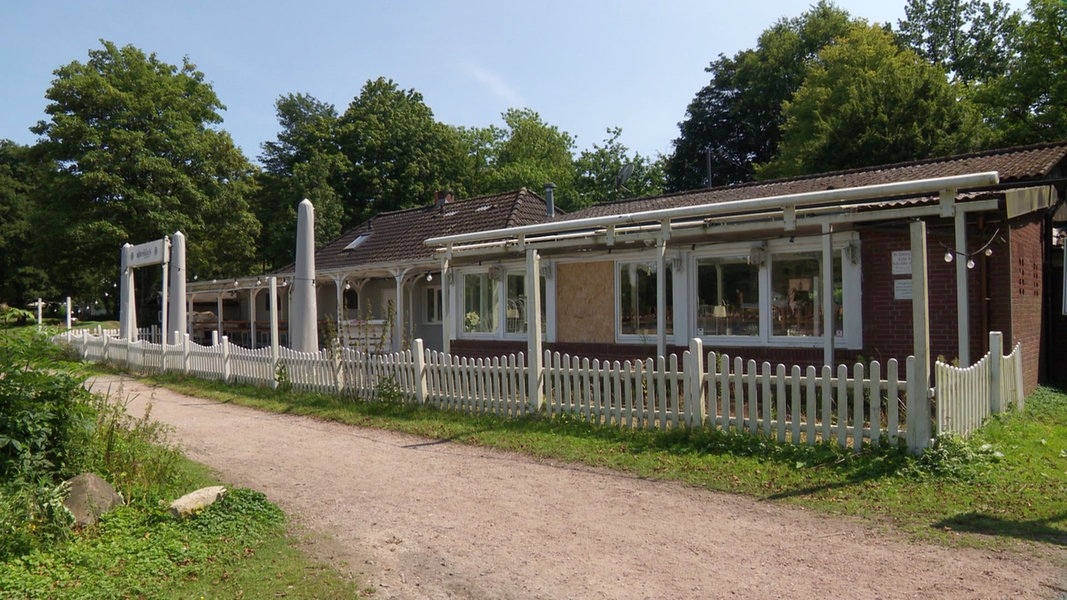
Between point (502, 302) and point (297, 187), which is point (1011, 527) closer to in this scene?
point (502, 302)

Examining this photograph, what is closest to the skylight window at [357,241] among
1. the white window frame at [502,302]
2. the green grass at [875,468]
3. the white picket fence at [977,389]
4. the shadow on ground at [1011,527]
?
the white window frame at [502,302]

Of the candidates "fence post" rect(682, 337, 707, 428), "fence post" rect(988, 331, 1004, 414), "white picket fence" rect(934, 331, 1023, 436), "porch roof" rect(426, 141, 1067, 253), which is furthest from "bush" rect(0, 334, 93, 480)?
"fence post" rect(988, 331, 1004, 414)

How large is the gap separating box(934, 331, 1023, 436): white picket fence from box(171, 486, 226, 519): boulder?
634cm

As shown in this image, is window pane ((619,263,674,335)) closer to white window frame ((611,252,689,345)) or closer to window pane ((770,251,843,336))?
white window frame ((611,252,689,345))

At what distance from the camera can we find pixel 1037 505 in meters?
5.82

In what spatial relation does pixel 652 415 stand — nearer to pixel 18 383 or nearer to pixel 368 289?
pixel 18 383

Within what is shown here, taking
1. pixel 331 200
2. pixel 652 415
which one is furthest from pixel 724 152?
pixel 652 415

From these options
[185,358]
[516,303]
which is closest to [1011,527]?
[516,303]

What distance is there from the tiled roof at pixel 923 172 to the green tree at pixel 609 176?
31.3 m

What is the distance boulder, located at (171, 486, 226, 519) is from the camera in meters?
5.73

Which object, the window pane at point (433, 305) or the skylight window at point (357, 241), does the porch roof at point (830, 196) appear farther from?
the skylight window at point (357, 241)

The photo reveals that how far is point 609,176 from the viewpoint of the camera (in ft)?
159

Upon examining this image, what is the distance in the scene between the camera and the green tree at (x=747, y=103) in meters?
43.1

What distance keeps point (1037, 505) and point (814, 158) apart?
25.4 m
